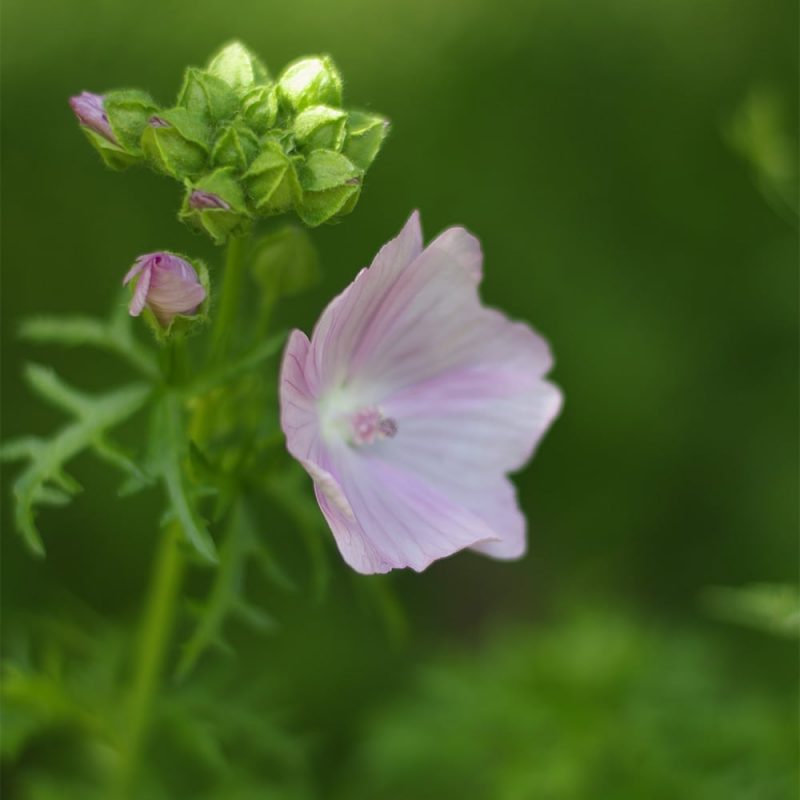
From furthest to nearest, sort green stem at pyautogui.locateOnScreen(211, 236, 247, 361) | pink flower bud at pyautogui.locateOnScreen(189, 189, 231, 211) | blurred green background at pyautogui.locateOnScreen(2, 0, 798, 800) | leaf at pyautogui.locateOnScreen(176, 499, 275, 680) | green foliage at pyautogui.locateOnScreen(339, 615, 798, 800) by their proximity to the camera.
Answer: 1. blurred green background at pyautogui.locateOnScreen(2, 0, 798, 800)
2. green foliage at pyautogui.locateOnScreen(339, 615, 798, 800)
3. leaf at pyautogui.locateOnScreen(176, 499, 275, 680)
4. green stem at pyautogui.locateOnScreen(211, 236, 247, 361)
5. pink flower bud at pyautogui.locateOnScreen(189, 189, 231, 211)

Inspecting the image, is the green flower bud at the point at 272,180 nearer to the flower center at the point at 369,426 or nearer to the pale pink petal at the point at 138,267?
the pale pink petal at the point at 138,267

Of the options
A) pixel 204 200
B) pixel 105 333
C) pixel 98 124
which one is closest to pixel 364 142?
pixel 204 200

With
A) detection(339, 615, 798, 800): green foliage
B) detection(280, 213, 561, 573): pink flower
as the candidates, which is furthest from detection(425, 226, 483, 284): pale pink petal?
detection(339, 615, 798, 800): green foliage

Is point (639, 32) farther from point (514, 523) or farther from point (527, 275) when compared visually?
point (514, 523)

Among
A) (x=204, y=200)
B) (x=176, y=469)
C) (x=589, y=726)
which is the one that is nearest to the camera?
(x=204, y=200)

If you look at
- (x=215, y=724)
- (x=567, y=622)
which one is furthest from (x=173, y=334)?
(x=567, y=622)

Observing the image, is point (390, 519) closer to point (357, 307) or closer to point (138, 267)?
point (357, 307)

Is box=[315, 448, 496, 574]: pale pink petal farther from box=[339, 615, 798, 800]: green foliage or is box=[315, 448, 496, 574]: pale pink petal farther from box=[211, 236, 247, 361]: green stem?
box=[339, 615, 798, 800]: green foliage
